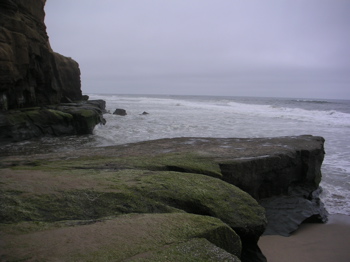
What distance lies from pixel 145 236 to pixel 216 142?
446 cm

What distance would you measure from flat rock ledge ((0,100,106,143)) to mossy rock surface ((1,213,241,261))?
9.46 m

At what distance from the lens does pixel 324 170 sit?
24.5 feet

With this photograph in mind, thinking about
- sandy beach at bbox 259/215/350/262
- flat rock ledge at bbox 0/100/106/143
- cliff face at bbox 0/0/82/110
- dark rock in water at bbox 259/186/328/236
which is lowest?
sandy beach at bbox 259/215/350/262

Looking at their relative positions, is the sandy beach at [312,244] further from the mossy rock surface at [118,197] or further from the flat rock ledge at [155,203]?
the mossy rock surface at [118,197]

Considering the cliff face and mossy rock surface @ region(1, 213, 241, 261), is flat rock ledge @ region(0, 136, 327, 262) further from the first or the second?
the cliff face

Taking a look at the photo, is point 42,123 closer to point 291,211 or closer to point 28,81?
point 28,81

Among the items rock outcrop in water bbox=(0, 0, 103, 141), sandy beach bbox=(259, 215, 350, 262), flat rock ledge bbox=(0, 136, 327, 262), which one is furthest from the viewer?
rock outcrop in water bbox=(0, 0, 103, 141)

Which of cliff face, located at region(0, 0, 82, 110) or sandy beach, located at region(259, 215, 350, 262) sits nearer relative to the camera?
sandy beach, located at region(259, 215, 350, 262)

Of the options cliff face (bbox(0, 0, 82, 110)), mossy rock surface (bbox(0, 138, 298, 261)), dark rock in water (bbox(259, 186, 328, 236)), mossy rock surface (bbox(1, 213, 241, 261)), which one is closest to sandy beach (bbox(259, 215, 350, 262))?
dark rock in water (bbox(259, 186, 328, 236))

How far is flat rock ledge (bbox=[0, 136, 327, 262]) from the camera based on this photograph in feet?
6.63

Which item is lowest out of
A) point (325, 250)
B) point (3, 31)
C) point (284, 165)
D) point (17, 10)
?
point (325, 250)

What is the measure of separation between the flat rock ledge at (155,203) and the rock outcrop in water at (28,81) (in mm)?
7348

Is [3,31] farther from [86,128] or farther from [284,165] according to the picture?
[284,165]

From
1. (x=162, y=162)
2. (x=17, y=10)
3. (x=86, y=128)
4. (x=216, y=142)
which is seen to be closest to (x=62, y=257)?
(x=162, y=162)
